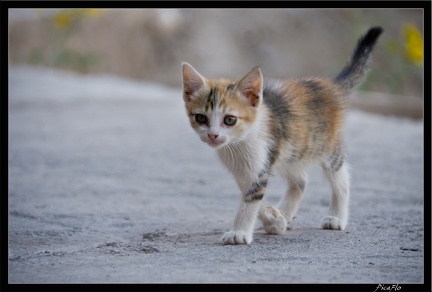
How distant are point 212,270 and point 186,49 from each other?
1350 cm

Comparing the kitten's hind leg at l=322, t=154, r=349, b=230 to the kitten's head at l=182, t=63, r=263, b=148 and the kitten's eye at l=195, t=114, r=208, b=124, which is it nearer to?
the kitten's head at l=182, t=63, r=263, b=148

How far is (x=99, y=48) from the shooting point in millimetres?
15766

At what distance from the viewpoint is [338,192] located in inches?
178

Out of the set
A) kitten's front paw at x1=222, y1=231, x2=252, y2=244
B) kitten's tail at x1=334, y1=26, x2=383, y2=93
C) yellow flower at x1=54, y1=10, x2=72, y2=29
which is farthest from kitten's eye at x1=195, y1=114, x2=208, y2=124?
yellow flower at x1=54, y1=10, x2=72, y2=29

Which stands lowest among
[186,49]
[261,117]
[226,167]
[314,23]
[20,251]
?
[20,251]

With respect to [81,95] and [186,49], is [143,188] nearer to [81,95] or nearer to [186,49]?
[81,95]

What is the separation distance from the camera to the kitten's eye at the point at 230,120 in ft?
12.8

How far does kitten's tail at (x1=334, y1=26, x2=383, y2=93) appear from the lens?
16.0ft

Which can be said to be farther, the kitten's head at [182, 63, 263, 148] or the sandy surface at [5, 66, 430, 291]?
the kitten's head at [182, 63, 263, 148]

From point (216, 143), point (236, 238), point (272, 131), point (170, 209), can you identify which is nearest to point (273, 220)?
point (236, 238)

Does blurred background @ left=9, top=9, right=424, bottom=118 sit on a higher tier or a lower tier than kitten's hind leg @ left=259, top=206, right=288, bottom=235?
higher

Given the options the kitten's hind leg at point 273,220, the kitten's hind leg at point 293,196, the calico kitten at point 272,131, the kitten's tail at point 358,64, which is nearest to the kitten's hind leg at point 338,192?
the calico kitten at point 272,131

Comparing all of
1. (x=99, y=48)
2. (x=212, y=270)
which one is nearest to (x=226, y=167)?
(x=212, y=270)

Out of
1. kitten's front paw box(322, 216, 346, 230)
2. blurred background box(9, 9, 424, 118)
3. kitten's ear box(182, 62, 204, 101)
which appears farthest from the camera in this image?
blurred background box(9, 9, 424, 118)
